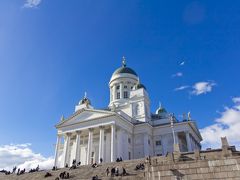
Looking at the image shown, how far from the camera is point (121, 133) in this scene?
1529 inches

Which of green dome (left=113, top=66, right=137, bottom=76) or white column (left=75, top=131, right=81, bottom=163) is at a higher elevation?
green dome (left=113, top=66, right=137, bottom=76)

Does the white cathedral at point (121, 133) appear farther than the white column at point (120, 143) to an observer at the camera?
Yes

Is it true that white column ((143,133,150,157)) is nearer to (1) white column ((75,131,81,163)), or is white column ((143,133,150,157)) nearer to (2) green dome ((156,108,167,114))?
(1) white column ((75,131,81,163))

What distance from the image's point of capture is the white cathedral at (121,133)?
38.1 meters

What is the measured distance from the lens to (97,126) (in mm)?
38750

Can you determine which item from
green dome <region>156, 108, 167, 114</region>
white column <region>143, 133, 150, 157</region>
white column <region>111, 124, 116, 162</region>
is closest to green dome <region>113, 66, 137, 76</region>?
green dome <region>156, 108, 167, 114</region>

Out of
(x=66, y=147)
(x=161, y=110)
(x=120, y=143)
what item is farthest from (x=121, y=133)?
(x=161, y=110)

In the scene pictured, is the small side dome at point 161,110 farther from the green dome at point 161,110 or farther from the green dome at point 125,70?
the green dome at point 125,70

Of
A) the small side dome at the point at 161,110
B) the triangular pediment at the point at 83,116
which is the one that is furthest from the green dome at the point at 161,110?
the triangular pediment at the point at 83,116

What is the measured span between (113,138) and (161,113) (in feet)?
81.2

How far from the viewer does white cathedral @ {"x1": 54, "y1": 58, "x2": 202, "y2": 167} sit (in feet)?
125

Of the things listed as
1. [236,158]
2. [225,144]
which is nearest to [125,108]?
[225,144]

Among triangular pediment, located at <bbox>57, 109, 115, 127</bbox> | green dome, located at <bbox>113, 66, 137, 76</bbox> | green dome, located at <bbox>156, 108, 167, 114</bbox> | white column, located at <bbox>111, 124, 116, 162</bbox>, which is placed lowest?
white column, located at <bbox>111, 124, 116, 162</bbox>

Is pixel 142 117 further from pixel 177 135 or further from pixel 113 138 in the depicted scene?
pixel 113 138
